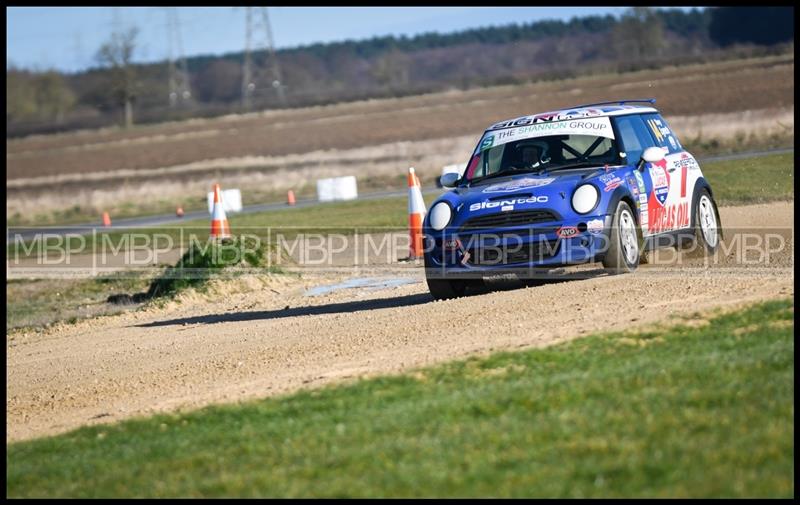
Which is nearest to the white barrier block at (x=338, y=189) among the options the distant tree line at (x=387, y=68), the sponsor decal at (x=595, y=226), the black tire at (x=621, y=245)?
the black tire at (x=621, y=245)

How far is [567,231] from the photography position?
36.6ft

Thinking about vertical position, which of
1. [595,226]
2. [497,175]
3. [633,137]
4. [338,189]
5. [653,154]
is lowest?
[338,189]

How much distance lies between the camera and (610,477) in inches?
210

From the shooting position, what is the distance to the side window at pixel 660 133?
1304 centimetres

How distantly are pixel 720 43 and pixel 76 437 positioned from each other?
120862 millimetres

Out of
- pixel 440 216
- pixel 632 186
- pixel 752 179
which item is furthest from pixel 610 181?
pixel 752 179

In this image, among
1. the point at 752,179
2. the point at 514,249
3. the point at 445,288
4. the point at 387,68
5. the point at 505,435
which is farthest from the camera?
the point at 387,68

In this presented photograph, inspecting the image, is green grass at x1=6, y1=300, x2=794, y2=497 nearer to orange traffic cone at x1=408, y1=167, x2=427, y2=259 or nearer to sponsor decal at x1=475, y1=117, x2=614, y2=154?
sponsor decal at x1=475, y1=117, x2=614, y2=154

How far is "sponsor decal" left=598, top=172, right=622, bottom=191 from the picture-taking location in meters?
11.4

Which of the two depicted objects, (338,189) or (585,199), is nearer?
(585,199)

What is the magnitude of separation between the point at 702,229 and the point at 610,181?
7.13ft

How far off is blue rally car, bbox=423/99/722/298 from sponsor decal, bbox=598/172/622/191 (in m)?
0.02

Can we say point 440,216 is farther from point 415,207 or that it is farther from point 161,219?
point 161,219

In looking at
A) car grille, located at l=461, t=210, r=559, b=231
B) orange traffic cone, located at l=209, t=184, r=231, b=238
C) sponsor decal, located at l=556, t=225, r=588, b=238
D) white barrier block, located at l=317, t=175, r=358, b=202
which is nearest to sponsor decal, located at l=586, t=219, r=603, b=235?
sponsor decal, located at l=556, t=225, r=588, b=238
